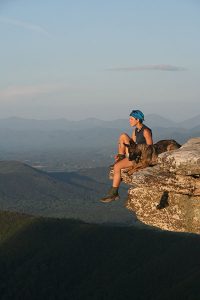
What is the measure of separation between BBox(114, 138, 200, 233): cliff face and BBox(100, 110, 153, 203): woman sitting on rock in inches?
37.7

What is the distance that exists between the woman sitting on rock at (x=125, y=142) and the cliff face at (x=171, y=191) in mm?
956

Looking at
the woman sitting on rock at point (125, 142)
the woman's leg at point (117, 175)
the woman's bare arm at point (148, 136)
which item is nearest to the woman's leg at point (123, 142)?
the woman sitting on rock at point (125, 142)

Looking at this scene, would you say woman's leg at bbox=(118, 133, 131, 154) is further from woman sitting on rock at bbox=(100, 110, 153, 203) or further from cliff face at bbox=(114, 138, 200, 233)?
cliff face at bbox=(114, 138, 200, 233)

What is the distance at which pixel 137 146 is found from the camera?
121ft

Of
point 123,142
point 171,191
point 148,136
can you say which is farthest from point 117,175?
point 171,191

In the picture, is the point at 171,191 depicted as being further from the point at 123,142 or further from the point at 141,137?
the point at 123,142

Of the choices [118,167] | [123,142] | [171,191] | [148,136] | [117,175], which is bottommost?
[171,191]

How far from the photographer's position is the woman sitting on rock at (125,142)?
121 feet

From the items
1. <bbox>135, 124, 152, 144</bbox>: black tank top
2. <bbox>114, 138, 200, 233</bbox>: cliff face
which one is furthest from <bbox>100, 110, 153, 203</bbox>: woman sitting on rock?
<bbox>114, 138, 200, 233</bbox>: cliff face

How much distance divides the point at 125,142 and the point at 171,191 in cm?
464

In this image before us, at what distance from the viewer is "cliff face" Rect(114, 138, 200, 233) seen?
33.7m

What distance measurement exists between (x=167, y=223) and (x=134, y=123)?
751 centimetres

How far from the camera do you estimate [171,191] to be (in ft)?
117

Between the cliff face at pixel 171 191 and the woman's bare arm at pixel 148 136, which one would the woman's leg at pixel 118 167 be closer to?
the cliff face at pixel 171 191
